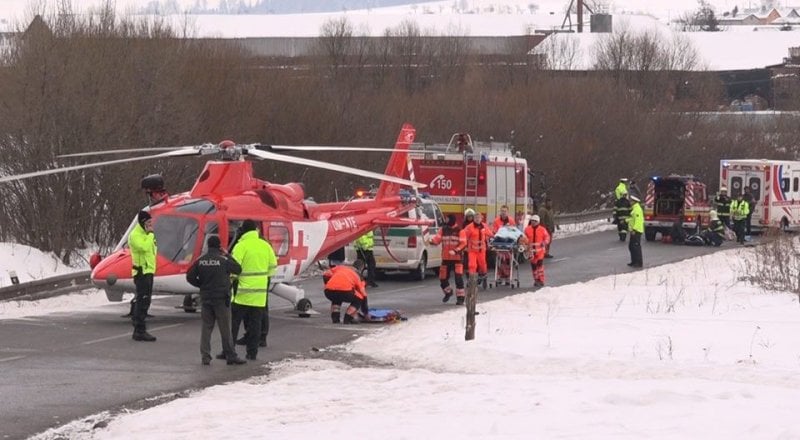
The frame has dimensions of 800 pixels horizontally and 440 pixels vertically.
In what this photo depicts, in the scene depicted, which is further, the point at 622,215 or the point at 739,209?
the point at 622,215

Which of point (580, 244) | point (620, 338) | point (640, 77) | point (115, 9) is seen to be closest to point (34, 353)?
point (620, 338)

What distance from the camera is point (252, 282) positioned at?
17.1 meters

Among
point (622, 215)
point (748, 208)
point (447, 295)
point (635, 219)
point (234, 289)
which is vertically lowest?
point (622, 215)

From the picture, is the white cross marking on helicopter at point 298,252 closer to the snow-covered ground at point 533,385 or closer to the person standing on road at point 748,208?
the snow-covered ground at point 533,385

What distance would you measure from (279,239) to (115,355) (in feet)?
16.6

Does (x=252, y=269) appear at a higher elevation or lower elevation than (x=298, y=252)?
higher

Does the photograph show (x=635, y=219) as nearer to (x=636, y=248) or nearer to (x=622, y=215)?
(x=636, y=248)

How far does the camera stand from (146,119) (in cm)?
3288

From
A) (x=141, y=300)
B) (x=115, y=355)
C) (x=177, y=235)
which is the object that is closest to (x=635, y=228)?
(x=177, y=235)

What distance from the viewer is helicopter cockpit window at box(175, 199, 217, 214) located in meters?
20.7

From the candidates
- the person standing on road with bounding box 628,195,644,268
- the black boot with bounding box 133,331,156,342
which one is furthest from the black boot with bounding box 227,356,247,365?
the person standing on road with bounding box 628,195,644,268

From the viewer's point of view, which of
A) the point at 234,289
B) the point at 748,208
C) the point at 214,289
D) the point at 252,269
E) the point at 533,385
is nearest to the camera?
the point at 533,385

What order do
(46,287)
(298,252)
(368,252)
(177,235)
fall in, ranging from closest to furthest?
1. (177,235)
2. (298,252)
3. (46,287)
4. (368,252)

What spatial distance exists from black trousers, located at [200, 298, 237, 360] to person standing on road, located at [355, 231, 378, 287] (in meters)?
10.8
